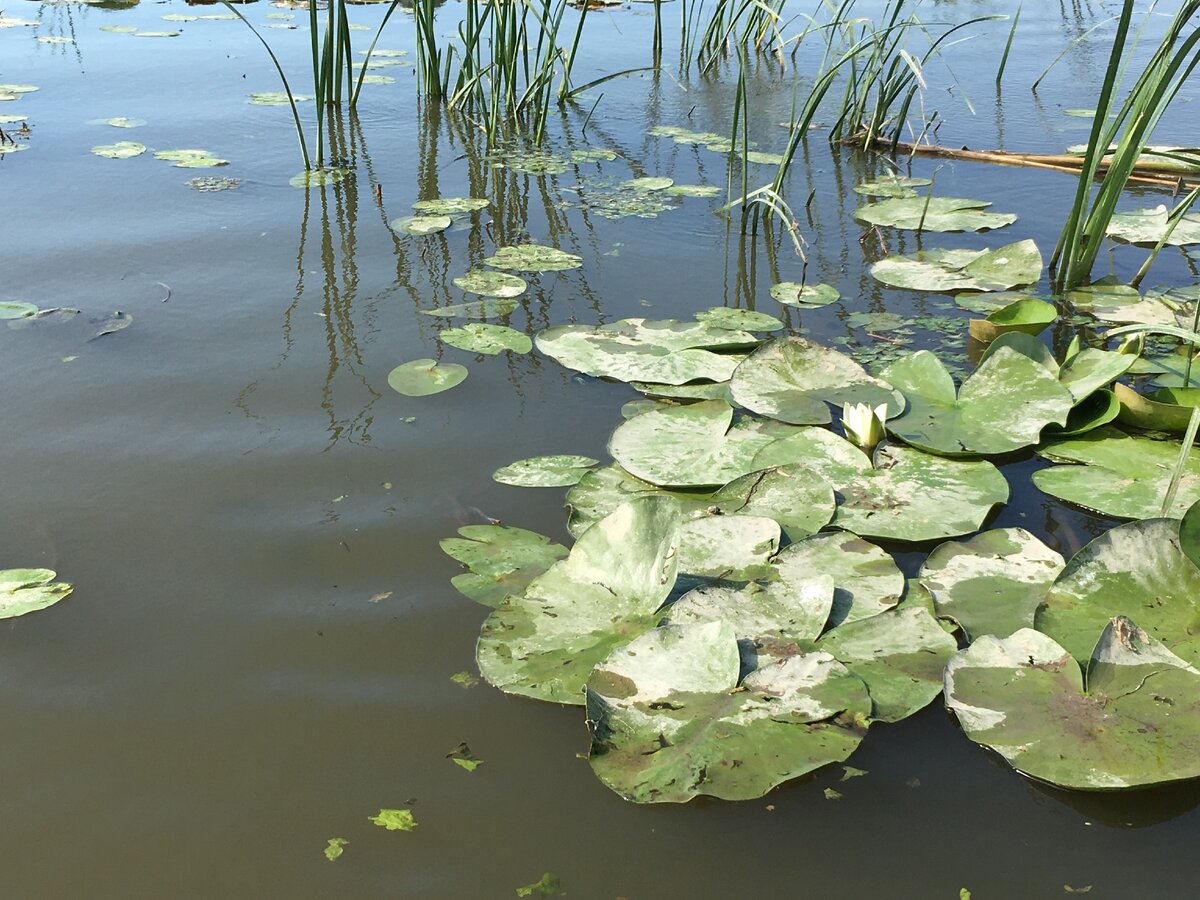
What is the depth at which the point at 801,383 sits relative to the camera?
204cm

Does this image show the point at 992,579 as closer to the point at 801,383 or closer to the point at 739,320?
the point at 801,383

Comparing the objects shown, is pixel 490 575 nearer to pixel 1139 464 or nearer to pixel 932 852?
pixel 932 852

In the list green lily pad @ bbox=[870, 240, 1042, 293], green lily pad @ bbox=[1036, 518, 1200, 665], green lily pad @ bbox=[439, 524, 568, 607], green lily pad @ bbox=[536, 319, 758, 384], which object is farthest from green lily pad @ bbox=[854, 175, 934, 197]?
green lily pad @ bbox=[439, 524, 568, 607]

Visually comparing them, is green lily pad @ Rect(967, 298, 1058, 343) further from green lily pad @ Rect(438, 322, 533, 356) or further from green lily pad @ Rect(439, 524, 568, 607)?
green lily pad @ Rect(439, 524, 568, 607)

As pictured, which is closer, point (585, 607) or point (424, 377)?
point (585, 607)

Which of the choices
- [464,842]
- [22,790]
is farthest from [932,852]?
[22,790]

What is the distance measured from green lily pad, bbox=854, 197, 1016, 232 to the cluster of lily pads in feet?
3.05

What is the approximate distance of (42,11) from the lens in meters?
6.44

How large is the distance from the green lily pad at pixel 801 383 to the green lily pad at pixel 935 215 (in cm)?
108

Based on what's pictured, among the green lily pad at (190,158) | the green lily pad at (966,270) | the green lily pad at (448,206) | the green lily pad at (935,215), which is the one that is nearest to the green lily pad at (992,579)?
the green lily pad at (966,270)

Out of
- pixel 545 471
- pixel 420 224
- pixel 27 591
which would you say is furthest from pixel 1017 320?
pixel 27 591

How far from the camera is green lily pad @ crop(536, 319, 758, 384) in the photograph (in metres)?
2.12

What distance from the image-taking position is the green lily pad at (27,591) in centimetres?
147

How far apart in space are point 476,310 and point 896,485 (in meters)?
1.19
